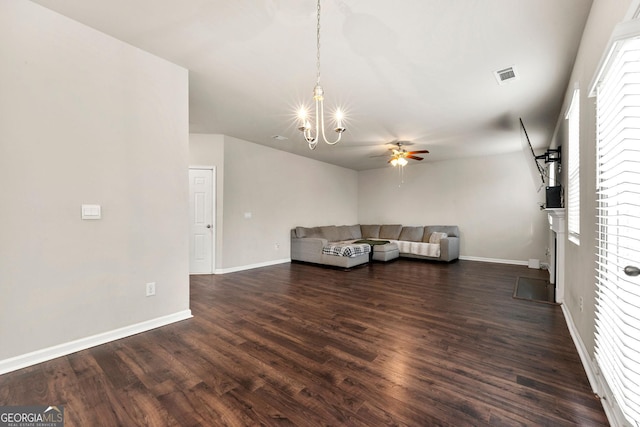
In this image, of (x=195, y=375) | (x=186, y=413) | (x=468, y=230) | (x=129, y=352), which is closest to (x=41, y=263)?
(x=129, y=352)

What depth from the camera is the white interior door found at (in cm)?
513

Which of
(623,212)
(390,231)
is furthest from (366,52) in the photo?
(390,231)

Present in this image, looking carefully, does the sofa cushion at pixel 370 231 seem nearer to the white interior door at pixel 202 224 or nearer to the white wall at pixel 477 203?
the white wall at pixel 477 203

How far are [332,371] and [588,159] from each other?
245 centimetres

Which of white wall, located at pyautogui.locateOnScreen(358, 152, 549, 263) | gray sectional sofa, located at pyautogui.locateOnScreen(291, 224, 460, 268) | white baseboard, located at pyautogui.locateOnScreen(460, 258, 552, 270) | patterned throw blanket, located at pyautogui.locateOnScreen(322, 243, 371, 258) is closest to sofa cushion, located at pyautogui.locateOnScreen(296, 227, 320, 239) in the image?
gray sectional sofa, located at pyautogui.locateOnScreen(291, 224, 460, 268)

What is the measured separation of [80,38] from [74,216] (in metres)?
1.53

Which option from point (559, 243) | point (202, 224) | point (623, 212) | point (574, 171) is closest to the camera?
point (623, 212)

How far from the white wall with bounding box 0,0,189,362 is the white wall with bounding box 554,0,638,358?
11.5ft

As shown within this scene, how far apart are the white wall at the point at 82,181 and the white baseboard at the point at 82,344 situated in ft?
0.12

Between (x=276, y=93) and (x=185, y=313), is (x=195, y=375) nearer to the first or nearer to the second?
(x=185, y=313)

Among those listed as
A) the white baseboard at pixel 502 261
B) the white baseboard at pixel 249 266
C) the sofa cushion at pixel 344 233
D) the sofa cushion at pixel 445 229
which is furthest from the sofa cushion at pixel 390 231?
the white baseboard at pixel 249 266

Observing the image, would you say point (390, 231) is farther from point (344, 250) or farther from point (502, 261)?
point (502, 261)

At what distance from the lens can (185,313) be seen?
299cm

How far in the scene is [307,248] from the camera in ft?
20.6
